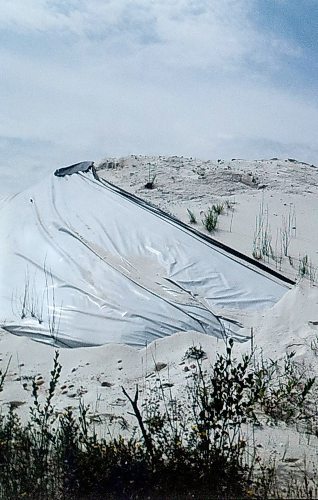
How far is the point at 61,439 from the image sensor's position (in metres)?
3.49

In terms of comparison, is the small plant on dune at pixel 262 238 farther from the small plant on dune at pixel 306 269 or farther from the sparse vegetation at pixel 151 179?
the sparse vegetation at pixel 151 179

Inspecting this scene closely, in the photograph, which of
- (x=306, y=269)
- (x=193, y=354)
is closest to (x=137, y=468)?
(x=193, y=354)

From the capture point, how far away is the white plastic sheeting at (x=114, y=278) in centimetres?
631

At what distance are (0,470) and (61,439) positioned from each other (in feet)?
1.09

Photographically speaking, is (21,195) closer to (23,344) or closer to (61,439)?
(23,344)

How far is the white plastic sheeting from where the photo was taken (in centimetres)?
631

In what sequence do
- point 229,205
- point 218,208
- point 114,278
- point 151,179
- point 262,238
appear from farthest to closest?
point 151,179 → point 229,205 → point 218,208 → point 262,238 → point 114,278

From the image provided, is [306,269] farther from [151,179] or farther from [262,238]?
[151,179]

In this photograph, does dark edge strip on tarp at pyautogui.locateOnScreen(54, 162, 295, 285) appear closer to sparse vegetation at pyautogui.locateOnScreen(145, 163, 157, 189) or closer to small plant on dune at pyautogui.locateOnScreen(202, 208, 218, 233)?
small plant on dune at pyautogui.locateOnScreen(202, 208, 218, 233)

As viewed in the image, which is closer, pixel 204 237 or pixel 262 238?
pixel 204 237

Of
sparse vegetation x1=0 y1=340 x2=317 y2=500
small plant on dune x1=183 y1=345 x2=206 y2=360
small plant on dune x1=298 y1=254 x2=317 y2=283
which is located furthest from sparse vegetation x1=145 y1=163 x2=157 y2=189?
sparse vegetation x1=0 y1=340 x2=317 y2=500

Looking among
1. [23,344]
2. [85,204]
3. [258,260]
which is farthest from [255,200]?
[23,344]

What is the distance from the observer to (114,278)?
22.9 ft

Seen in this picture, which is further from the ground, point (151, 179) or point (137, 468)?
point (151, 179)
